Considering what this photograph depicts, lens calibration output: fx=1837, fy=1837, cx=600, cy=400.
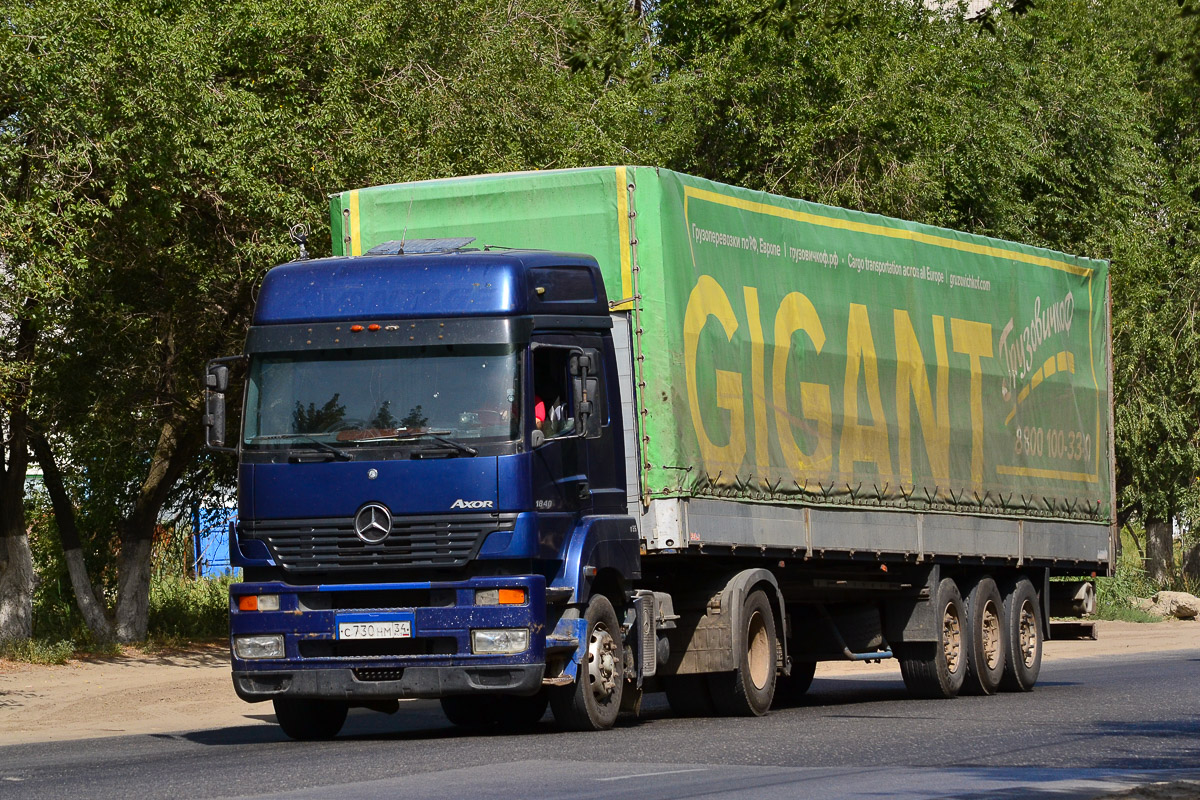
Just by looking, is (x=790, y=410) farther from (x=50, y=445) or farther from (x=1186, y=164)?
(x=1186, y=164)

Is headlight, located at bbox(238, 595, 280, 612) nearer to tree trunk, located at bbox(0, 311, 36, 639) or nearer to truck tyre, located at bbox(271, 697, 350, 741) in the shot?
truck tyre, located at bbox(271, 697, 350, 741)

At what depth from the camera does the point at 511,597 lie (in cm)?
1249

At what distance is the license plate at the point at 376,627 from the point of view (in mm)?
12555

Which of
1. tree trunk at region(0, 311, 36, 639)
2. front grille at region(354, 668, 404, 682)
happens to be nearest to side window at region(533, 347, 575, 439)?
front grille at region(354, 668, 404, 682)

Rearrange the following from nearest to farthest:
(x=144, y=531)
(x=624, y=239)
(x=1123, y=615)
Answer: (x=624, y=239) → (x=144, y=531) → (x=1123, y=615)

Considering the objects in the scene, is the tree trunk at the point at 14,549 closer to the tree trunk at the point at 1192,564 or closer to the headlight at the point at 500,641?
the headlight at the point at 500,641

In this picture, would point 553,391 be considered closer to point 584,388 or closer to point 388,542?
point 584,388

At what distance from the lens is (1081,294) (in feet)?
68.0

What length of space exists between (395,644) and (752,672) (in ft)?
11.9

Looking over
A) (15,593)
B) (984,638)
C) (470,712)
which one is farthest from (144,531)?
(984,638)

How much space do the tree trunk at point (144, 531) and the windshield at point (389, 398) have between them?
12.5 metres

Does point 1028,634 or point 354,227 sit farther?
point 1028,634

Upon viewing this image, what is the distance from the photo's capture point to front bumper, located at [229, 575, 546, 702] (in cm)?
1252

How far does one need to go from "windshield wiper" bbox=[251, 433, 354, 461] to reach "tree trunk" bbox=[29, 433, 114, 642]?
1309 centimetres
